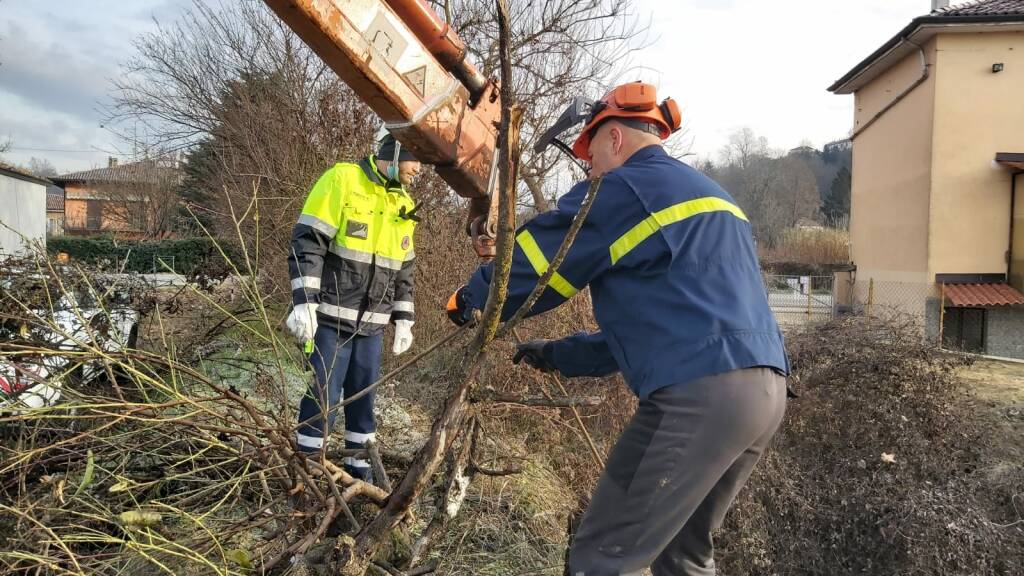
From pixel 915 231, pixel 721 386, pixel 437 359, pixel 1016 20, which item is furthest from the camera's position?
pixel 915 231

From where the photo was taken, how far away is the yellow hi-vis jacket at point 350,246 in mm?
3240

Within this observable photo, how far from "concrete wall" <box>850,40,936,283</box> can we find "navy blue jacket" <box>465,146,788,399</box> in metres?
14.4

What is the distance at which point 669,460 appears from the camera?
176cm

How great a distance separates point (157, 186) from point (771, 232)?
124 feet

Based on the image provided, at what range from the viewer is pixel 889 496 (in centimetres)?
446

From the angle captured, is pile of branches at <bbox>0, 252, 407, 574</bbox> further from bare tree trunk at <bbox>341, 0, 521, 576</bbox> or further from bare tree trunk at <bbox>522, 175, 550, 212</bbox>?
bare tree trunk at <bbox>522, 175, 550, 212</bbox>

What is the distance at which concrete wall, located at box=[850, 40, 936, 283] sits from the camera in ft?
46.1

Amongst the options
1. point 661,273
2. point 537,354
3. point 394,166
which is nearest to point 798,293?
point 394,166

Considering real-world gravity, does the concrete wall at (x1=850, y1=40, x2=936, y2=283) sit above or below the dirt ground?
above

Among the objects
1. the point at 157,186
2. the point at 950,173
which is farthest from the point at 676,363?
the point at 157,186

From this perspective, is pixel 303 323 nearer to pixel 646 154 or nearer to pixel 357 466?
pixel 357 466

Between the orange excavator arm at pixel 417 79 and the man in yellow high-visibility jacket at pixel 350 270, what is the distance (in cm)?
76

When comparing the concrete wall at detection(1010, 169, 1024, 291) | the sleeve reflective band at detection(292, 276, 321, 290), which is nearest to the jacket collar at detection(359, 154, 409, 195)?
the sleeve reflective band at detection(292, 276, 321, 290)

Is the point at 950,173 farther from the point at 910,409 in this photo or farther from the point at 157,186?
the point at 157,186
